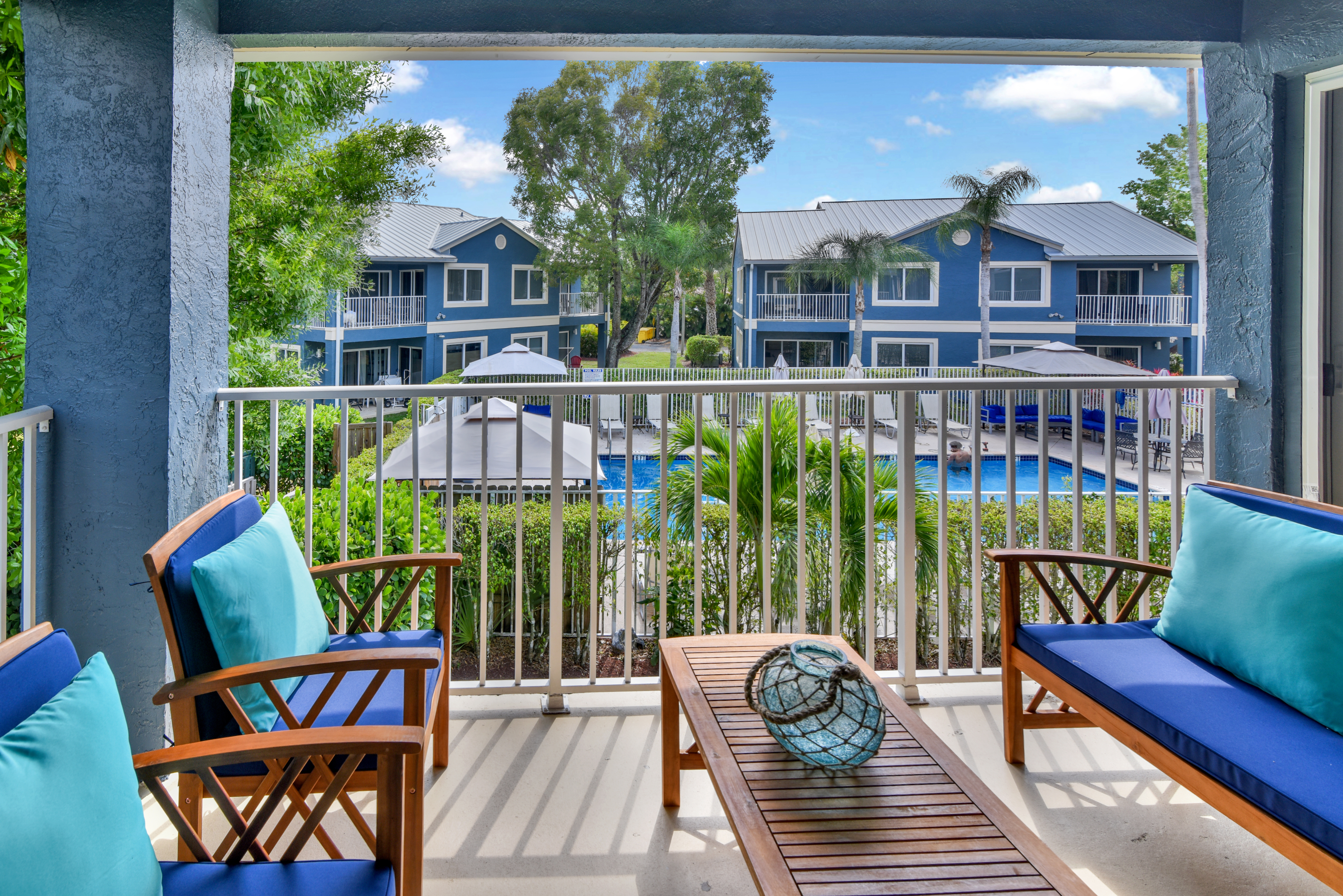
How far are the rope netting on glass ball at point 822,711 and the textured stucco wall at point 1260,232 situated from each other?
212cm

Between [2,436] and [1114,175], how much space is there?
5.06 m

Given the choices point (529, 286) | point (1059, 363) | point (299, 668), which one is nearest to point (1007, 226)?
point (1059, 363)

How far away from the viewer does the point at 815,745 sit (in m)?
1.55

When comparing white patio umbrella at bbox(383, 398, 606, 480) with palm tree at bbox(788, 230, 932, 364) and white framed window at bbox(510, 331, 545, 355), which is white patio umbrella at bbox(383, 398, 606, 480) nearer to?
white framed window at bbox(510, 331, 545, 355)

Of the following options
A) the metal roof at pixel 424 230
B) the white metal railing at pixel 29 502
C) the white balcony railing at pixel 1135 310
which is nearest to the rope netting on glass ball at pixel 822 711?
the white metal railing at pixel 29 502

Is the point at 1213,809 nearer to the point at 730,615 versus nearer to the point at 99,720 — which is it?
the point at 730,615

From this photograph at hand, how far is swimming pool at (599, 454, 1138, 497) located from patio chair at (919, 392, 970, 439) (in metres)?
0.11

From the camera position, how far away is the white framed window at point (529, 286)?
439 cm

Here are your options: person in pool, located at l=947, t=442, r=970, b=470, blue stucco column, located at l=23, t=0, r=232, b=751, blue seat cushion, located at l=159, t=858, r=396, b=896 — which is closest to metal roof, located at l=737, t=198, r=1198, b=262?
person in pool, located at l=947, t=442, r=970, b=470

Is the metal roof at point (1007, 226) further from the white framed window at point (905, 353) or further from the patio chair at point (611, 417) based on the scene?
the patio chair at point (611, 417)

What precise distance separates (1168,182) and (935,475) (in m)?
2.54

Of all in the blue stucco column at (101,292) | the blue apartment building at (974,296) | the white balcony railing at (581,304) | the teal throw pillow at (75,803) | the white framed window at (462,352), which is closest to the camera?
the teal throw pillow at (75,803)

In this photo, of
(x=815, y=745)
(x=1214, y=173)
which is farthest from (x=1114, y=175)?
(x=815, y=745)

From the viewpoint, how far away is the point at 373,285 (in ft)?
16.4
